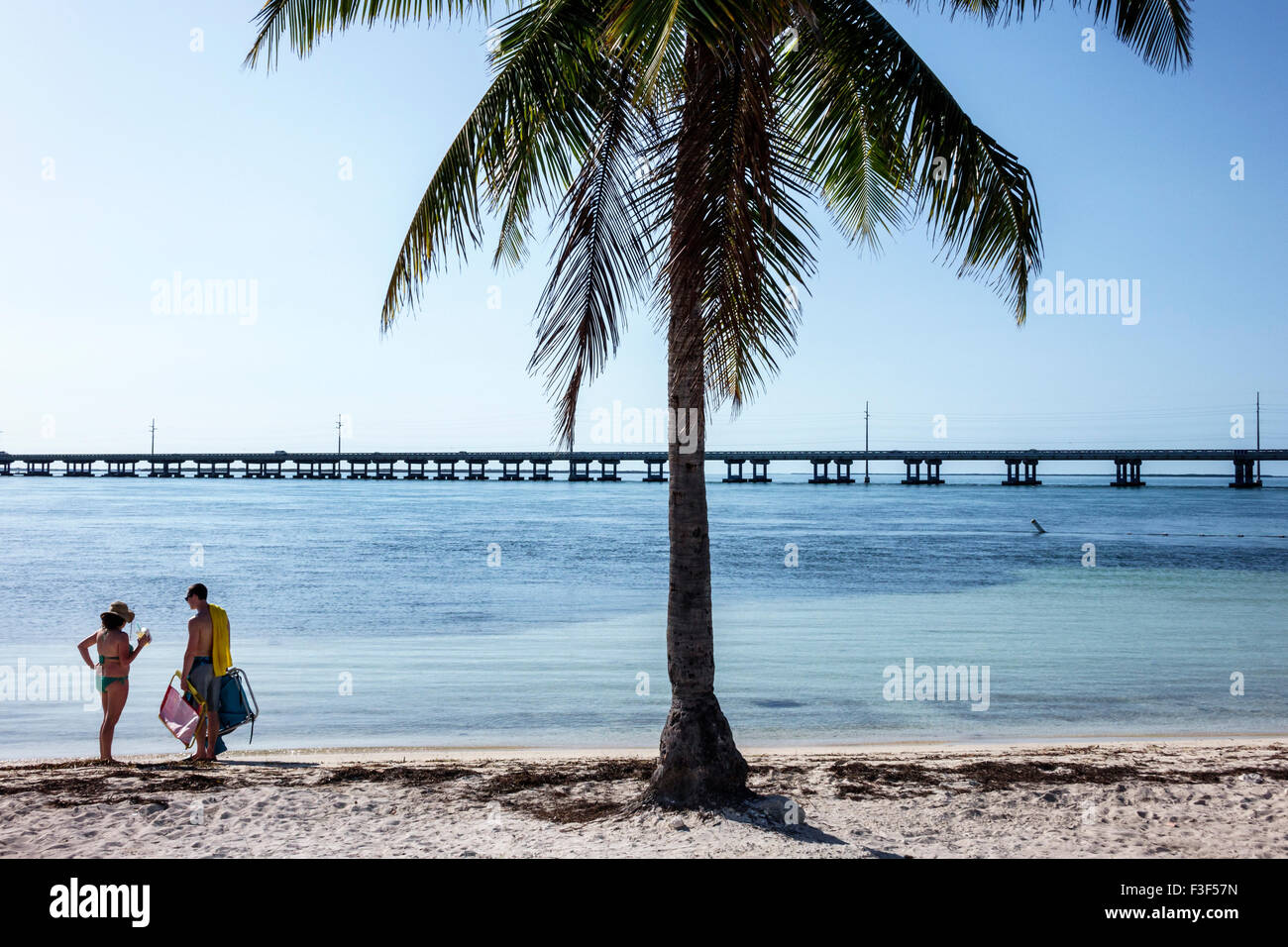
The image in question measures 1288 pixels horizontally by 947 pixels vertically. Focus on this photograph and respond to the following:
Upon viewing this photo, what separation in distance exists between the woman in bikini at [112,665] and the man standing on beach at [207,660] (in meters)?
0.46

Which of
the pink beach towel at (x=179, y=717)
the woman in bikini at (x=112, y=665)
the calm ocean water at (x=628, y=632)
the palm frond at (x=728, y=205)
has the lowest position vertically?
the calm ocean water at (x=628, y=632)

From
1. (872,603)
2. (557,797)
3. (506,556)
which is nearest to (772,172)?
(557,797)

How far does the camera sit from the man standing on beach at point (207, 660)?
8086mm

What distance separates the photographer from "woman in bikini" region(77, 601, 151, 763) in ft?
26.8

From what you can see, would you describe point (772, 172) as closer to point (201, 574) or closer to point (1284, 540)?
point (201, 574)

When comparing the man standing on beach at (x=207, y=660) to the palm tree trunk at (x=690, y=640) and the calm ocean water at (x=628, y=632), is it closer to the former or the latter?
the calm ocean water at (x=628, y=632)

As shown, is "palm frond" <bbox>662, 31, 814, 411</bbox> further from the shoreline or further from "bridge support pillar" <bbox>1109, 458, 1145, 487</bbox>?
"bridge support pillar" <bbox>1109, 458, 1145, 487</bbox>

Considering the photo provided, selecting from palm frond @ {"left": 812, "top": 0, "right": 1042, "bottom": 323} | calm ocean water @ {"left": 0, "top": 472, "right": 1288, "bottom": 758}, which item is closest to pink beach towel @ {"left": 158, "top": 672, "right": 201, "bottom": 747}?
calm ocean water @ {"left": 0, "top": 472, "right": 1288, "bottom": 758}

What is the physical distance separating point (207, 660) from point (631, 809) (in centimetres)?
434

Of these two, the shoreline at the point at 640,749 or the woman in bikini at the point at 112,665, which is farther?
the shoreline at the point at 640,749

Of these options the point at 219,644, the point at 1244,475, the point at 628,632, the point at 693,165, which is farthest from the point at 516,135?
the point at 1244,475

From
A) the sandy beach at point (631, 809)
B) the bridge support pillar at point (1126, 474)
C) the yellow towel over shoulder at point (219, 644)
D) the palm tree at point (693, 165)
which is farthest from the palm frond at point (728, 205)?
the bridge support pillar at point (1126, 474)

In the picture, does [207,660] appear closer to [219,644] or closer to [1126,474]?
[219,644]
